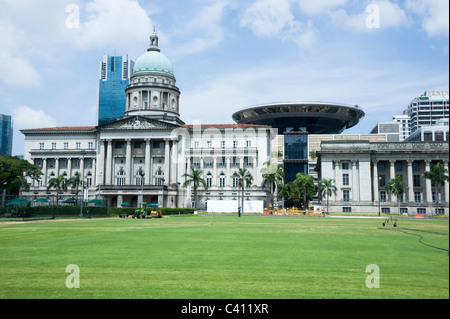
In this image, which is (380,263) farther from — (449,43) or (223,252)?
A: (449,43)

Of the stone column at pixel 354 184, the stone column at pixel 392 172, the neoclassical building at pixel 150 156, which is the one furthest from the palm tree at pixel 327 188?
the neoclassical building at pixel 150 156

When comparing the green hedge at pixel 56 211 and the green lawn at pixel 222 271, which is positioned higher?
the green lawn at pixel 222 271

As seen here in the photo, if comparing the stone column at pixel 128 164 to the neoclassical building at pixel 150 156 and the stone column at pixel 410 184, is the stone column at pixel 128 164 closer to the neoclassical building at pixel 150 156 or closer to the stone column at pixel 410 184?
the neoclassical building at pixel 150 156

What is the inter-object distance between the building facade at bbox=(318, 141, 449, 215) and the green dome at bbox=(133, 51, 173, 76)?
53.8 metres

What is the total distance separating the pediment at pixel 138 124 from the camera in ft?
336

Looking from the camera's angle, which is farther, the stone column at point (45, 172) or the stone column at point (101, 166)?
the stone column at point (45, 172)

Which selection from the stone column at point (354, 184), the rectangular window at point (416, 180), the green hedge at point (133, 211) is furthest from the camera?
the rectangular window at point (416, 180)

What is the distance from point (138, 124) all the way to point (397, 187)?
64880 millimetres

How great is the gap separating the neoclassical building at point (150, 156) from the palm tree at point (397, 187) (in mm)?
29519

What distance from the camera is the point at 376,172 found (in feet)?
304

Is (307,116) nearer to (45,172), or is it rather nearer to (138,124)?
(138,124)

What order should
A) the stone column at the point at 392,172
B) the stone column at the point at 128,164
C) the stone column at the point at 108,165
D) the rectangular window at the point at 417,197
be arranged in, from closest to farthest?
→ the rectangular window at the point at 417,197, the stone column at the point at 392,172, the stone column at the point at 128,164, the stone column at the point at 108,165

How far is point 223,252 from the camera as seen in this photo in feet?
48.1

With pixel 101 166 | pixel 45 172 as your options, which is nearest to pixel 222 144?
pixel 101 166
